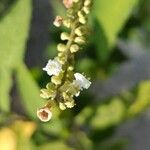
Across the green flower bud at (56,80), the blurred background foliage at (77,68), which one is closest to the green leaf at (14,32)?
the blurred background foliage at (77,68)

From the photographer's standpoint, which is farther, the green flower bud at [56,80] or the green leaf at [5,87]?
the green leaf at [5,87]

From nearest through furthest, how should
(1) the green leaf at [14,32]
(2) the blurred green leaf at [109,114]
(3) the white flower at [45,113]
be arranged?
1. (3) the white flower at [45,113]
2. (1) the green leaf at [14,32]
3. (2) the blurred green leaf at [109,114]

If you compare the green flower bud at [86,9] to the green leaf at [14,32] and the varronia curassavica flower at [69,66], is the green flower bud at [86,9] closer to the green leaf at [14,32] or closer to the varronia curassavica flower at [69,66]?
the varronia curassavica flower at [69,66]

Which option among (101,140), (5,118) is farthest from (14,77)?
(101,140)

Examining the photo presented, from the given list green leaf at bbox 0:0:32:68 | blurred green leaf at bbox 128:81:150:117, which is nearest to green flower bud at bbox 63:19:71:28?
green leaf at bbox 0:0:32:68

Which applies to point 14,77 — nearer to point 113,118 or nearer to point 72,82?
point 113,118

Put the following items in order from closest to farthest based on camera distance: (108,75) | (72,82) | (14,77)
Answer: (72,82), (14,77), (108,75)

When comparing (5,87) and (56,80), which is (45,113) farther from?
(5,87)

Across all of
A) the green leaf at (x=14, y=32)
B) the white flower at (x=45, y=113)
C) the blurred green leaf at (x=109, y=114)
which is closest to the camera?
the white flower at (x=45, y=113)
